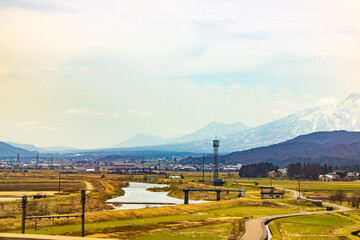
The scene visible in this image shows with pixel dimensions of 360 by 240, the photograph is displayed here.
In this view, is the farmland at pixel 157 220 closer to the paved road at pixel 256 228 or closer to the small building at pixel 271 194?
the paved road at pixel 256 228

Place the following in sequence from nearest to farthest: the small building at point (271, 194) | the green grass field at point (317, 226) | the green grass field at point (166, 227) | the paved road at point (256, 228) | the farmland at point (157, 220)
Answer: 1. the paved road at point (256, 228)
2. the green grass field at point (166, 227)
3. the farmland at point (157, 220)
4. the green grass field at point (317, 226)
5. the small building at point (271, 194)

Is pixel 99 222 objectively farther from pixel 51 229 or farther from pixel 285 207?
pixel 285 207

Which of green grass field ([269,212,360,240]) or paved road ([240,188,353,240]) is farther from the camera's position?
green grass field ([269,212,360,240])

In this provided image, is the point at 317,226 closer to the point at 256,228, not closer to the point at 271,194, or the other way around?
the point at 256,228

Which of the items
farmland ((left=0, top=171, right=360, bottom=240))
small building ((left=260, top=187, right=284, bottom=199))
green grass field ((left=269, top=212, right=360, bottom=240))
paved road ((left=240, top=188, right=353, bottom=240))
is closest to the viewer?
paved road ((left=240, top=188, right=353, bottom=240))

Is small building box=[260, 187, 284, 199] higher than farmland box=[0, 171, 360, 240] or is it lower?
higher

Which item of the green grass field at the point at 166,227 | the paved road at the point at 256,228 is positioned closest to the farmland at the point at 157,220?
the green grass field at the point at 166,227

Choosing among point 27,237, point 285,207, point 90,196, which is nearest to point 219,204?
point 285,207

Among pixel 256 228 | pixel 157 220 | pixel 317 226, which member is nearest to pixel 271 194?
pixel 317 226

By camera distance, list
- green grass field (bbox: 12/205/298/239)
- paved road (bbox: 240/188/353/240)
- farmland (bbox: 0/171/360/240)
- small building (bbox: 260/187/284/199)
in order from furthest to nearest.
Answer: small building (bbox: 260/187/284/199)
farmland (bbox: 0/171/360/240)
green grass field (bbox: 12/205/298/239)
paved road (bbox: 240/188/353/240)

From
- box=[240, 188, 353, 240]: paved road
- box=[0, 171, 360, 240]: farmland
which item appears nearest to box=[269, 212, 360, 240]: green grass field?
box=[0, 171, 360, 240]: farmland

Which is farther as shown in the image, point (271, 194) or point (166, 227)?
point (271, 194)

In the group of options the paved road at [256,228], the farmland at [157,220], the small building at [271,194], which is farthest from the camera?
the small building at [271,194]

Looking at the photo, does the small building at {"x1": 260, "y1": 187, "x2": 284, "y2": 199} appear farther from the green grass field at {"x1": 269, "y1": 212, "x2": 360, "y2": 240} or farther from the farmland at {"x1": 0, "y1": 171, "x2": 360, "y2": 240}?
the green grass field at {"x1": 269, "y1": 212, "x2": 360, "y2": 240}
